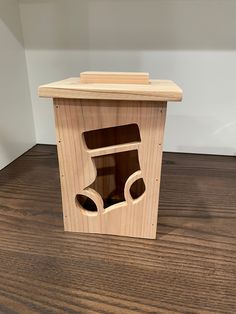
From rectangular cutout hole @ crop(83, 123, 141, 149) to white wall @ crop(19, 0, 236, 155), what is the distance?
13.3 inches

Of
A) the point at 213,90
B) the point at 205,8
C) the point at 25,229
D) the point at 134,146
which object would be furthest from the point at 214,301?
the point at 205,8

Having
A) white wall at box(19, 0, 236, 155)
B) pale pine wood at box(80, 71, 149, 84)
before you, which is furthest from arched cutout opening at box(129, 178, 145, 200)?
white wall at box(19, 0, 236, 155)

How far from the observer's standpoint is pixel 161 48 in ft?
2.64

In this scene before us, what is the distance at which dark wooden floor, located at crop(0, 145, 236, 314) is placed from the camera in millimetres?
385

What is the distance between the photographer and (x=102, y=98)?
0.42 metres

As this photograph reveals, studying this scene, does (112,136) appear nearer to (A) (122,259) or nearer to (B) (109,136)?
(B) (109,136)

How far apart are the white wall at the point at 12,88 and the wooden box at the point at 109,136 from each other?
373 mm

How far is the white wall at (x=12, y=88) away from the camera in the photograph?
2.55ft

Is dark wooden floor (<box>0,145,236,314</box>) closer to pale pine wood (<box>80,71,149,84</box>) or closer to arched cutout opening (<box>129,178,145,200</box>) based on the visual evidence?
arched cutout opening (<box>129,178,145,200</box>)

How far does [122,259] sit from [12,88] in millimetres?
631

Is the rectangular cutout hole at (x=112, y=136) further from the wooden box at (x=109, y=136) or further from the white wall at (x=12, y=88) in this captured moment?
the white wall at (x=12, y=88)

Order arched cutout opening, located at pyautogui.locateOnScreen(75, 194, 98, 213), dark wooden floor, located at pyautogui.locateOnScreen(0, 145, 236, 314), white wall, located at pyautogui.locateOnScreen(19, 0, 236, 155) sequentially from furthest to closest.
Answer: white wall, located at pyautogui.locateOnScreen(19, 0, 236, 155), arched cutout opening, located at pyautogui.locateOnScreen(75, 194, 98, 213), dark wooden floor, located at pyautogui.locateOnScreen(0, 145, 236, 314)

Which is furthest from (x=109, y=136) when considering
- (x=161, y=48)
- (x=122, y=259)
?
(x=161, y=48)

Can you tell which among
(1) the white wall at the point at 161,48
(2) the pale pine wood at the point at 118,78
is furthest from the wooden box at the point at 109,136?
(1) the white wall at the point at 161,48
